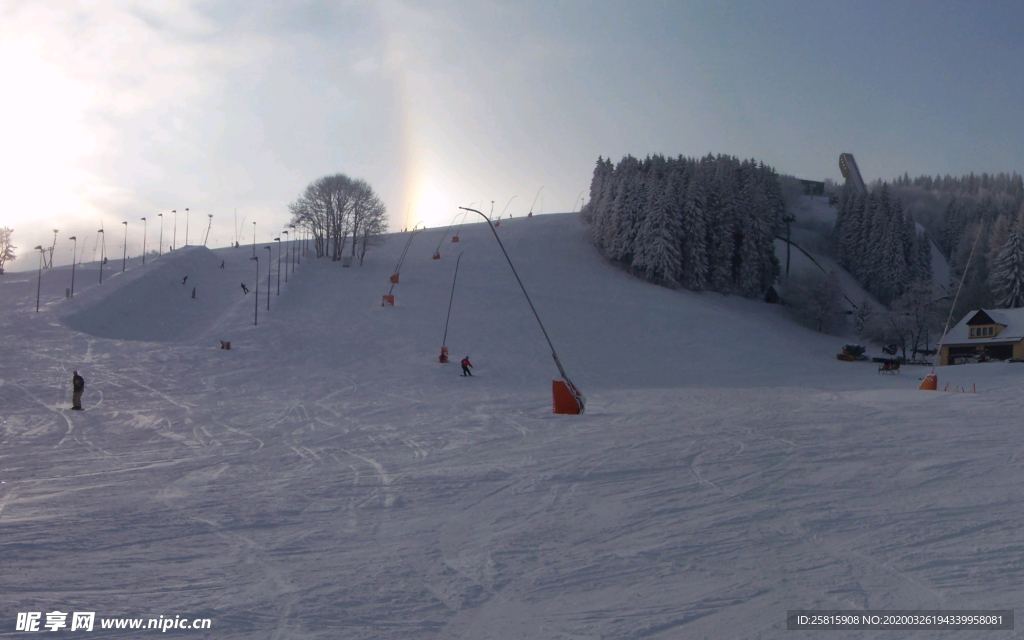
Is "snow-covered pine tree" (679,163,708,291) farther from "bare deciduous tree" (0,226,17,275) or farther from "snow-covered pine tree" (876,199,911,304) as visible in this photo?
"bare deciduous tree" (0,226,17,275)

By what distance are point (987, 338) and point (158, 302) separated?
189ft

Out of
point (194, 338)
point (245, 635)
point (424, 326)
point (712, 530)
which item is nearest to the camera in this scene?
point (245, 635)

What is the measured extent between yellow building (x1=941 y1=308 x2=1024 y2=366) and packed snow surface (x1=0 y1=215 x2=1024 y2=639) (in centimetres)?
2515

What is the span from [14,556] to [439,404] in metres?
15.7

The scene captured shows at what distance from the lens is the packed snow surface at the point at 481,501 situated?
6688 millimetres

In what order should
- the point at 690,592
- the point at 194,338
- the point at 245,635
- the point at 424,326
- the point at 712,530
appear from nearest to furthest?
1. the point at 245,635
2. the point at 690,592
3. the point at 712,530
4. the point at 194,338
5. the point at 424,326

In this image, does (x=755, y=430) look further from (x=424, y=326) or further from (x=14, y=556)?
(x=424, y=326)

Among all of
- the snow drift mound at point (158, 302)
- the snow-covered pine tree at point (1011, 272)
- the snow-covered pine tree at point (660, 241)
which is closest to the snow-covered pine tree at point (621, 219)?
the snow-covered pine tree at point (660, 241)

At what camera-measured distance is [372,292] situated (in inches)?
1977

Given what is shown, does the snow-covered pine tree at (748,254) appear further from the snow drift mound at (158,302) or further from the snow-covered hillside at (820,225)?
the snow drift mound at (158,302)

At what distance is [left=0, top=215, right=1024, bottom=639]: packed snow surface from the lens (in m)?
6.69

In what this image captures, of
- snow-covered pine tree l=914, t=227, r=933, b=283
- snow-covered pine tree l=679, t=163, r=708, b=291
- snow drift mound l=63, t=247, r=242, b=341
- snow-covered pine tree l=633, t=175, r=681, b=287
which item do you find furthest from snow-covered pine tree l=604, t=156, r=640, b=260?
snow-covered pine tree l=914, t=227, r=933, b=283

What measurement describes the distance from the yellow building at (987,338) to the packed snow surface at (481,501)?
25.1 m

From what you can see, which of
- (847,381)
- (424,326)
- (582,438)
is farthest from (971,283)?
(582,438)
